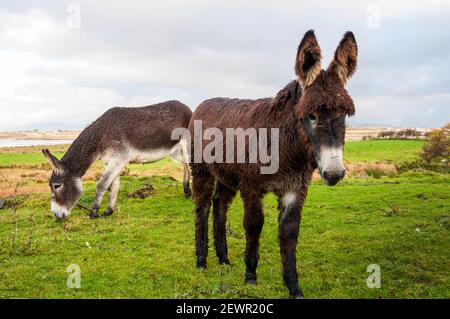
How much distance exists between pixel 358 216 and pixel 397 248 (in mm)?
4216

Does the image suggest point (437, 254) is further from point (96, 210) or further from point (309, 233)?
point (96, 210)

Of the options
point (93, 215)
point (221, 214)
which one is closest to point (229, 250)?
point (221, 214)

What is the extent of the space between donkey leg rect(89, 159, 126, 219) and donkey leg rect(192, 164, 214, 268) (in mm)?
6898

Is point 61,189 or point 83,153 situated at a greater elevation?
point 83,153

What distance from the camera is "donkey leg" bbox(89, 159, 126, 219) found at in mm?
14258

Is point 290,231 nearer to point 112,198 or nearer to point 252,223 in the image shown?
point 252,223

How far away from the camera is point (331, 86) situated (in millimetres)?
5387

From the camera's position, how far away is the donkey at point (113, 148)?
13453 millimetres

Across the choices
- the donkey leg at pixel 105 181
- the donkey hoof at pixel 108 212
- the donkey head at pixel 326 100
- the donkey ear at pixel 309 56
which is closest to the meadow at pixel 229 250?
the donkey hoof at pixel 108 212

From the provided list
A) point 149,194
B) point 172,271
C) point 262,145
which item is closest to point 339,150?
point 262,145

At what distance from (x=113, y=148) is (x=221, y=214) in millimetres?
7399

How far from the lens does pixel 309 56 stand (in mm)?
5602

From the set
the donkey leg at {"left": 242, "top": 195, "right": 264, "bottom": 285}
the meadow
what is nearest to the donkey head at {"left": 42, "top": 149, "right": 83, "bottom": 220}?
the meadow

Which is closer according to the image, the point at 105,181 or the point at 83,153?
the point at 83,153
